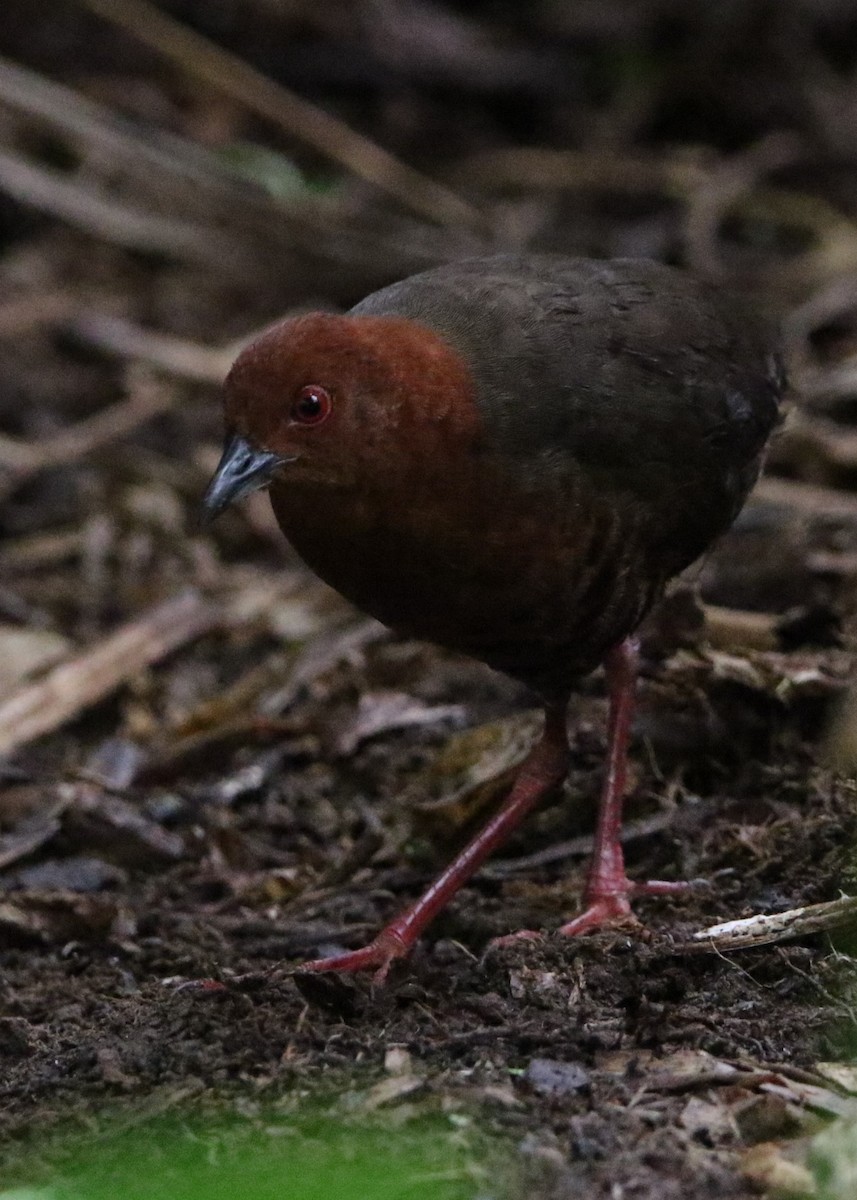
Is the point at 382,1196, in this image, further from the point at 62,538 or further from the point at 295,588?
the point at 62,538

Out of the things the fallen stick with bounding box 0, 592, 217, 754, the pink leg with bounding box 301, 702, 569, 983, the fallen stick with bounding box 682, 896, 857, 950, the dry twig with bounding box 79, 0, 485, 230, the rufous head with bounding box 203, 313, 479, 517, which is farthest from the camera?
the dry twig with bounding box 79, 0, 485, 230

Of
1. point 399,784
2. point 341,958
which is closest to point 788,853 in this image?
point 341,958

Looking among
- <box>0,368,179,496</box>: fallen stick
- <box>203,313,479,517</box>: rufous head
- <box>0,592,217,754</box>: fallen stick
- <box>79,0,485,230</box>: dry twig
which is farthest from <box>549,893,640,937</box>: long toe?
<box>79,0,485,230</box>: dry twig

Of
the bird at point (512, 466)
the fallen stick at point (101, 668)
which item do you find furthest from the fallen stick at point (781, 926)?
the fallen stick at point (101, 668)

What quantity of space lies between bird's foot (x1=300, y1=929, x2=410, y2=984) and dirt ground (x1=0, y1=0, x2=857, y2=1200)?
2.7 inches

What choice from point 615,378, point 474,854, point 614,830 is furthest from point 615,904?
point 615,378

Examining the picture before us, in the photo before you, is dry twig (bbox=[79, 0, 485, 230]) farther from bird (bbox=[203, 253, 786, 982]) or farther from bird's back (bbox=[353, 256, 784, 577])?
bird (bbox=[203, 253, 786, 982])

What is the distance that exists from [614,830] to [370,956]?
0.68 m

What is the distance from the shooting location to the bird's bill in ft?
13.1

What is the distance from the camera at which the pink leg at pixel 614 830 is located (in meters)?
4.15

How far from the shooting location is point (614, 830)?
175 inches

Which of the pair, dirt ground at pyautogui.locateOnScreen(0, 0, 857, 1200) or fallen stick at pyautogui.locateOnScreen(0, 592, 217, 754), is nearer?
dirt ground at pyautogui.locateOnScreen(0, 0, 857, 1200)

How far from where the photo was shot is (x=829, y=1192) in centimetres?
264

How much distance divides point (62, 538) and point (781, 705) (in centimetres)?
339
